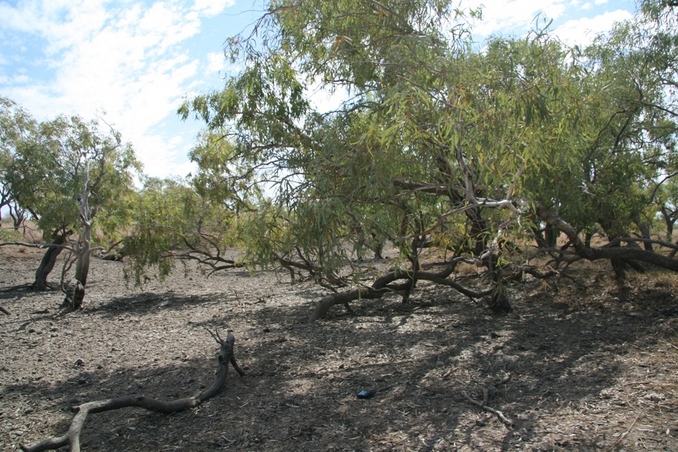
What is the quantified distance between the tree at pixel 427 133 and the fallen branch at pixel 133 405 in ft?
3.76

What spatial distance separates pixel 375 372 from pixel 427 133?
8.82 feet

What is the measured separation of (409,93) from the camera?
457 centimetres

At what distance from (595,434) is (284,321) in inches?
233

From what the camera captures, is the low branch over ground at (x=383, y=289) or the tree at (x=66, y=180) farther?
the tree at (x=66, y=180)

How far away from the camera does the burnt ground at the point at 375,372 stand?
4.33 metres

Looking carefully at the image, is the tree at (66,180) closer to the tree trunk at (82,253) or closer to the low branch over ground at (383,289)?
the tree trunk at (82,253)

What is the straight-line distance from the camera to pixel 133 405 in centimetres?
448

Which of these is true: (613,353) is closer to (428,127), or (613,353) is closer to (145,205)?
(428,127)

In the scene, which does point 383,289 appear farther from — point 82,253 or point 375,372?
point 82,253

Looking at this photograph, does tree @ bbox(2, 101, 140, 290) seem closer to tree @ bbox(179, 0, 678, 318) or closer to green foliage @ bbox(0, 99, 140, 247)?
green foliage @ bbox(0, 99, 140, 247)

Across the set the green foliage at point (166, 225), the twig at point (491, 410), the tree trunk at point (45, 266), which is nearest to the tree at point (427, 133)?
the twig at point (491, 410)

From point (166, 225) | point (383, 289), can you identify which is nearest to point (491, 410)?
point (383, 289)

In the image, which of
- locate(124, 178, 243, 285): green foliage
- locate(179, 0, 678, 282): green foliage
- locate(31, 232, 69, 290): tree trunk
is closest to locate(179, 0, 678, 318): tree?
locate(179, 0, 678, 282): green foliage

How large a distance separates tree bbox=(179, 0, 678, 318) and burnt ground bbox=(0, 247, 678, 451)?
1032 millimetres
